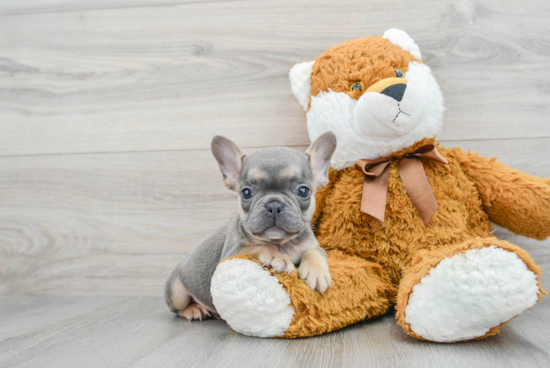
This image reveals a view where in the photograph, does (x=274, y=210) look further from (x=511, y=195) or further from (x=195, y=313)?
(x=511, y=195)

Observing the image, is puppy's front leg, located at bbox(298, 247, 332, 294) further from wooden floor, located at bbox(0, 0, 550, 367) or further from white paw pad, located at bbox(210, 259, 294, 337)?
wooden floor, located at bbox(0, 0, 550, 367)

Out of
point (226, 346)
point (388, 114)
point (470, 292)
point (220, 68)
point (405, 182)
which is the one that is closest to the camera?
point (470, 292)

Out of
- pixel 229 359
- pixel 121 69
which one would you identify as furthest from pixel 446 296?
pixel 121 69

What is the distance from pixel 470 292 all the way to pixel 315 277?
1.16 ft

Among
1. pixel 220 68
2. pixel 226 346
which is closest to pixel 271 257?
pixel 226 346

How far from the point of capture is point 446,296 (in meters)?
0.99

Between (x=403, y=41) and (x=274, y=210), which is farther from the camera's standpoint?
(x=403, y=41)

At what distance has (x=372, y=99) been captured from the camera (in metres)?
1.20

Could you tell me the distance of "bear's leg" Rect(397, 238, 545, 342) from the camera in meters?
0.96

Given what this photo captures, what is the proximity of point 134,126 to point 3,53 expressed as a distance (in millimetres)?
663

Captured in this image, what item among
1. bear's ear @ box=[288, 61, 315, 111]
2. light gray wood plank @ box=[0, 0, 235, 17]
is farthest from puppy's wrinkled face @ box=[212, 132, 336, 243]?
light gray wood plank @ box=[0, 0, 235, 17]

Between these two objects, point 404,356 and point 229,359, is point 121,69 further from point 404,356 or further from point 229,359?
point 404,356

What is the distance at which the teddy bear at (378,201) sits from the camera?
3.51ft

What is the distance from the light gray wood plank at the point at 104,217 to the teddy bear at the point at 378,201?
1.64ft
